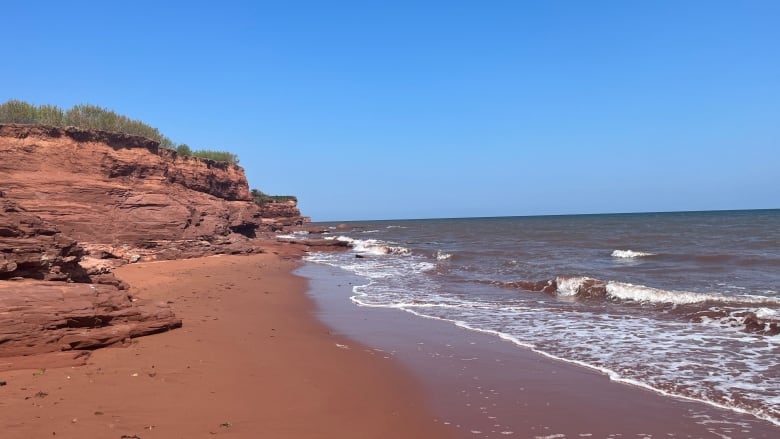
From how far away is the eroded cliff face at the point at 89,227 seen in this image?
6.87 meters

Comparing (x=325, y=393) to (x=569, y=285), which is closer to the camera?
(x=325, y=393)

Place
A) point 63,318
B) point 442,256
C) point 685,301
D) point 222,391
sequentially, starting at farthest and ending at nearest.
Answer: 1. point 442,256
2. point 685,301
3. point 63,318
4. point 222,391

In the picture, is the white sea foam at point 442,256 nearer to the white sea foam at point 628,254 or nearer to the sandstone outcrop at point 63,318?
the white sea foam at point 628,254

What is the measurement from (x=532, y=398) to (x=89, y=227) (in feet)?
63.0

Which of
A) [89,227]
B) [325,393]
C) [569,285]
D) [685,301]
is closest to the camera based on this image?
[325,393]

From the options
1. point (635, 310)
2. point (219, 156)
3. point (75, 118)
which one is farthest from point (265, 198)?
point (635, 310)

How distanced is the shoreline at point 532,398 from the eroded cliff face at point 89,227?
15.9 ft

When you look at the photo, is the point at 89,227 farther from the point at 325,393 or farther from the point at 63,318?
the point at 325,393

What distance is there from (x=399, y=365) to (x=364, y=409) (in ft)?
6.78

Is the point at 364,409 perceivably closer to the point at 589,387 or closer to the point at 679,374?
the point at 589,387

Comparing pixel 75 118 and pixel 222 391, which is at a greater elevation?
pixel 75 118

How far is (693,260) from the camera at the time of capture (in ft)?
79.7

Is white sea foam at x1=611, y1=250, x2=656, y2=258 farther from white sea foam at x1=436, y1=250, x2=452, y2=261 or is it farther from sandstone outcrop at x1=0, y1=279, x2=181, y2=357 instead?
sandstone outcrop at x1=0, y1=279, x2=181, y2=357

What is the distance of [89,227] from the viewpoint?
19.2 metres
